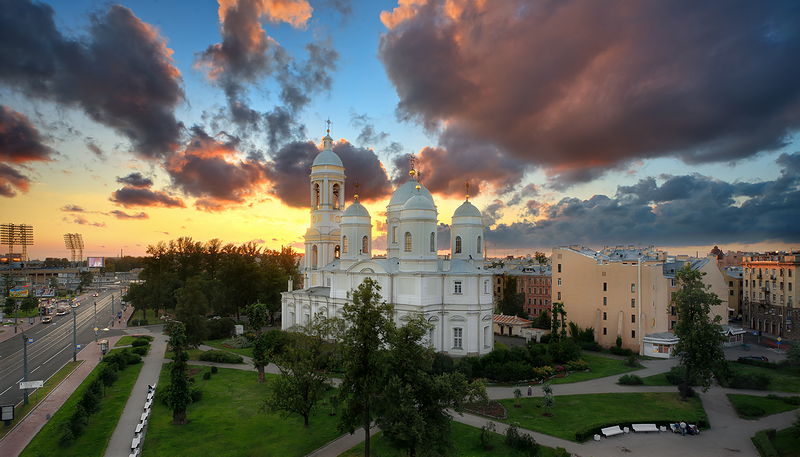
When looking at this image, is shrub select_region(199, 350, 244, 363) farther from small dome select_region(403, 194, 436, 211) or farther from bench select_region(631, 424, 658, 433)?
bench select_region(631, 424, 658, 433)

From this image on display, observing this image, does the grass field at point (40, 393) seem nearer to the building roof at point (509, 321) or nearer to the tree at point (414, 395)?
the tree at point (414, 395)

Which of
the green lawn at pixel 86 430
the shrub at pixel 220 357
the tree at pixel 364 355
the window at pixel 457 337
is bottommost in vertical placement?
the green lawn at pixel 86 430

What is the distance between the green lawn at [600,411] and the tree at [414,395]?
1166cm

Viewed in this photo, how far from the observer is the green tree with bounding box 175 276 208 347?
2018 inches

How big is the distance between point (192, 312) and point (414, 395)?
39.7 meters

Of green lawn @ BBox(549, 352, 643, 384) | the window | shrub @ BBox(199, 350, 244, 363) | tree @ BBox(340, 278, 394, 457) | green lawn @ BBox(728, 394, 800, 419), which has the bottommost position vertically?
green lawn @ BBox(728, 394, 800, 419)

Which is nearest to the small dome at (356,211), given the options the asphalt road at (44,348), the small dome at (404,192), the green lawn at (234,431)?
the small dome at (404,192)

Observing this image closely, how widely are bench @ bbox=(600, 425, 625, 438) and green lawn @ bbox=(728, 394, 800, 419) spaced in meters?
11.0

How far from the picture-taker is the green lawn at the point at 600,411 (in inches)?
1189

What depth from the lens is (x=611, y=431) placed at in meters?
29.2

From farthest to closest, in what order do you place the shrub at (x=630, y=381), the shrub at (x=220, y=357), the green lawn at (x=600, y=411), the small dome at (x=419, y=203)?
the shrub at (x=220, y=357), the small dome at (x=419, y=203), the shrub at (x=630, y=381), the green lawn at (x=600, y=411)

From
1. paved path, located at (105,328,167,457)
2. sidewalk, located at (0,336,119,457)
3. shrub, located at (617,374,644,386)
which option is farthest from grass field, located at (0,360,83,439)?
shrub, located at (617,374,644,386)

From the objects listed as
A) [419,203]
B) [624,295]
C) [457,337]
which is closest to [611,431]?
[457,337]

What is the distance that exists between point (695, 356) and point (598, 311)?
20.4 meters
